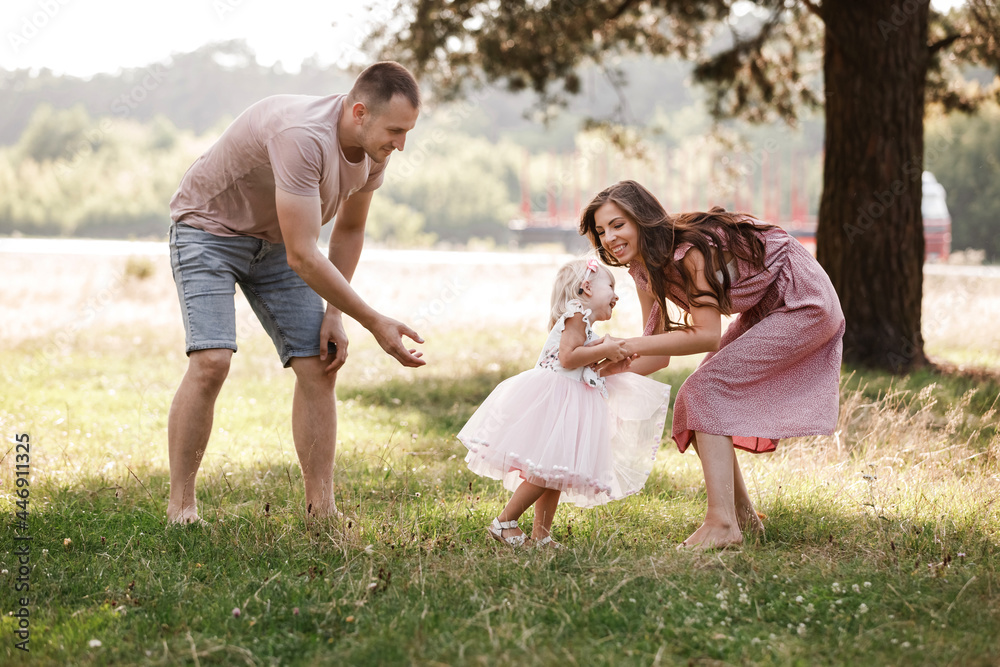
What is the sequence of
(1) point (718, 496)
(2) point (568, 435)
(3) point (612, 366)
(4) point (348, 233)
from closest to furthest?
(2) point (568, 435)
(1) point (718, 496)
(3) point (612, 366)
(4) point (348, 233)

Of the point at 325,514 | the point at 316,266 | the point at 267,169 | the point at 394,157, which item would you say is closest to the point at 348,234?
the point at 267,169

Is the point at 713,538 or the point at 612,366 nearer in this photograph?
the point at 713,538

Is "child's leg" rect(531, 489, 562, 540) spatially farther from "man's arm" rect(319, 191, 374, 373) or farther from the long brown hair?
"man's arm" rect(319, 191, 374, 373)

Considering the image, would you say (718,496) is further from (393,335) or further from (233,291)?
(233,291)

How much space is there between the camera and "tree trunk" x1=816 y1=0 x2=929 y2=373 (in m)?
6.53

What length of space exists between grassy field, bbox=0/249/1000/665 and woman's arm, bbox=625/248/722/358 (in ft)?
2.22

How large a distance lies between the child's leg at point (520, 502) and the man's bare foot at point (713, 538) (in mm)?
517

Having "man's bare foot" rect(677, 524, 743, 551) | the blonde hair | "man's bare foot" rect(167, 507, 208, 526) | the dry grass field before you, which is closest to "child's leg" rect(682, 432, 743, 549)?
"man's bare foot" rect(677, 524, 743, 551)

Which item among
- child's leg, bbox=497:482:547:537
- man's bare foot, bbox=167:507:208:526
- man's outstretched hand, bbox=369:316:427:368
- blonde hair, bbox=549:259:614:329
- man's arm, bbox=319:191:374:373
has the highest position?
man's arm, bbox=319:191:374:373

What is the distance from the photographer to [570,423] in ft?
9.40

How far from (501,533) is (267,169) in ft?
5.17

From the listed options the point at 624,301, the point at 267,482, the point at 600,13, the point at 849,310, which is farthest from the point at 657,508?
the point at 624,301

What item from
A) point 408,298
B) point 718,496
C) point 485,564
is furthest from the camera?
point 408,298

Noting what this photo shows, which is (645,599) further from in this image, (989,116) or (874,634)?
(989,116)
